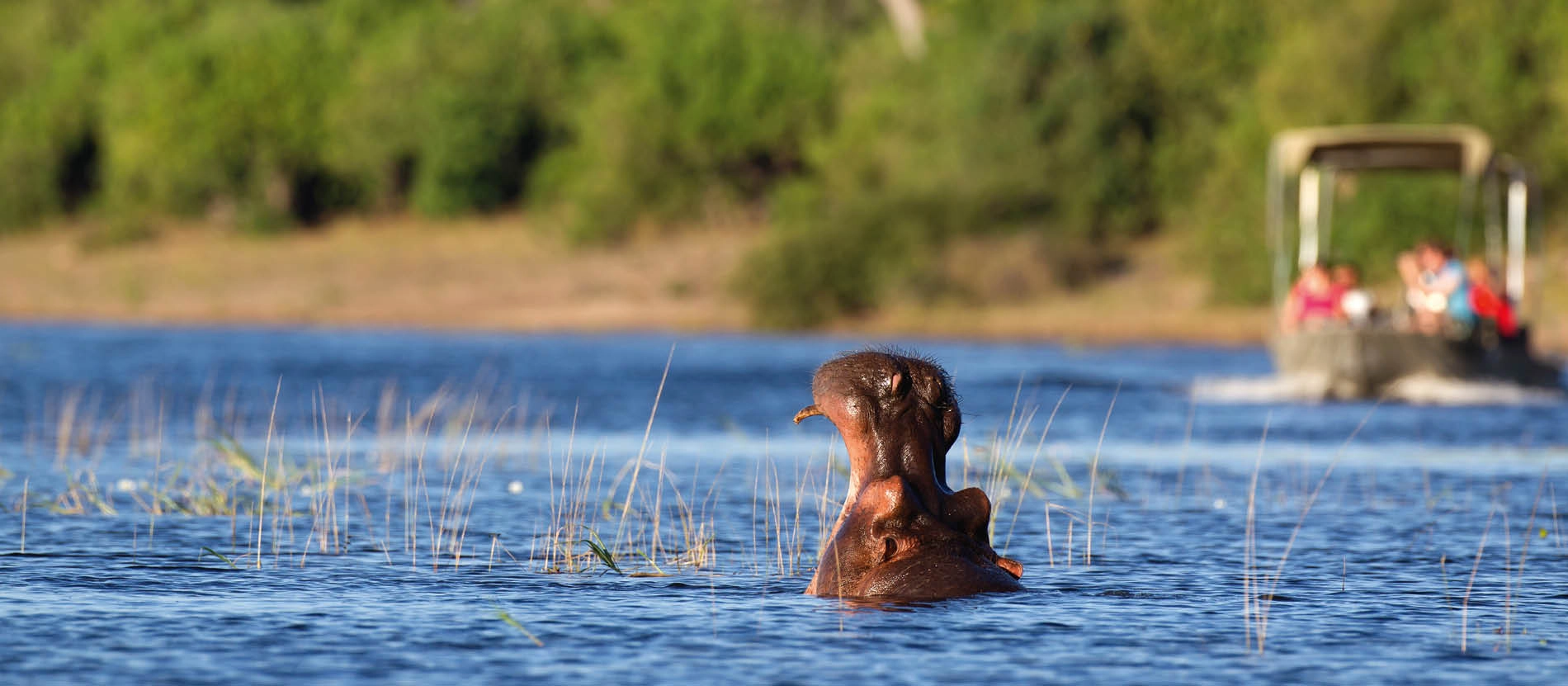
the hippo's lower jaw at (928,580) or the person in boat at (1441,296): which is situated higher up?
the person in boat at (1441,296)

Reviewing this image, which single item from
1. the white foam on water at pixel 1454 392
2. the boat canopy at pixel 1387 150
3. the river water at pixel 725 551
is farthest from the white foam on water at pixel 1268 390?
the boat canopy at pixel 1387 150

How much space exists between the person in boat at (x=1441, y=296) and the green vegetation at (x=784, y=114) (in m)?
17.6

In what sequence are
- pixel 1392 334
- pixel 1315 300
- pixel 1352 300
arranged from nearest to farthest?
pixel 1392 334 < pixel 1352 300 < pixel 1315 300

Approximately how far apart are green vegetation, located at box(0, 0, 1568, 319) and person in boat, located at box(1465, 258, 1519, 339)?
16719 mm

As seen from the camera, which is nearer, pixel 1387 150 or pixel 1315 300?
pixel 1315 300

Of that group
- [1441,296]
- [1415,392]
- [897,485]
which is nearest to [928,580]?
[897,485]

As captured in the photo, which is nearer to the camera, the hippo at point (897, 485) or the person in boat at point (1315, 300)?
the hippo at point (897, 485)

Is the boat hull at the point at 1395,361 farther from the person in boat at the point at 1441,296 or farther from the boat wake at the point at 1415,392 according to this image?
the person in boat at the point at 1441,296

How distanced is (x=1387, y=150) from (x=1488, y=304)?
3.79 m

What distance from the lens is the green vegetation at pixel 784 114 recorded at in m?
48.9

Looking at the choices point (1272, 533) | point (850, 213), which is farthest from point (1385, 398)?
point (850, 213)

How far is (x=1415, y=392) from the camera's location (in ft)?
92.9

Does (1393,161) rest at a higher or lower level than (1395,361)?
higher

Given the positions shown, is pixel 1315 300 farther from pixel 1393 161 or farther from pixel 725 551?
pixel 725 551
